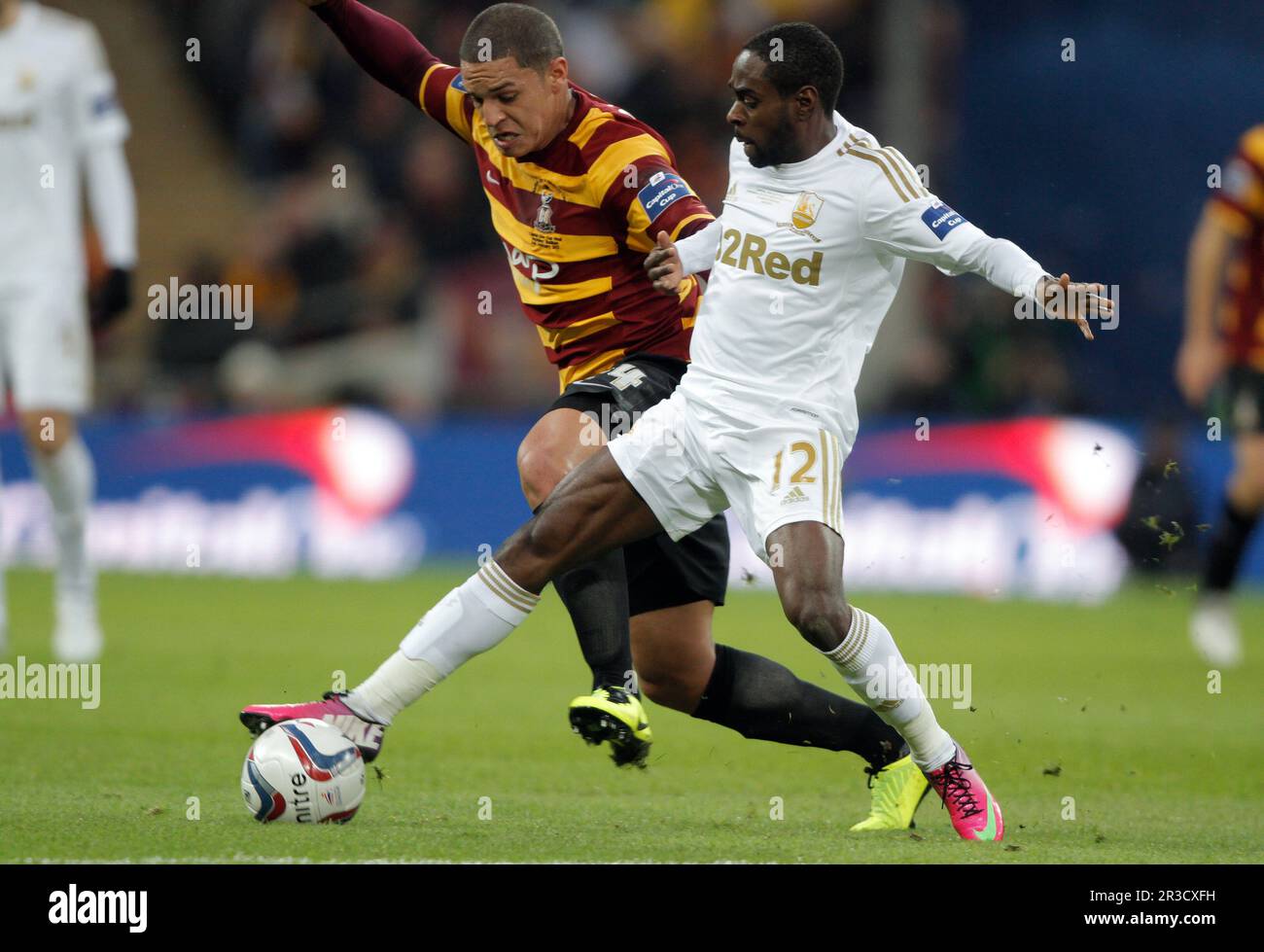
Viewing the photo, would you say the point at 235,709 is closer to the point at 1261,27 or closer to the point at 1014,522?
the point at 1014,522

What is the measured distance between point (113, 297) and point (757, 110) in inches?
197

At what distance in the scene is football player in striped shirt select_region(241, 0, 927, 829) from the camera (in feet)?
17.5

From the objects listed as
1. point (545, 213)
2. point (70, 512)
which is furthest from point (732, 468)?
point (70, 512)

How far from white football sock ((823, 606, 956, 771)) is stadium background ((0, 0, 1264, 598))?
8.54m

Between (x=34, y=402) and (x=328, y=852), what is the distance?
4.91m

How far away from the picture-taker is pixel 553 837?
4.75 metres

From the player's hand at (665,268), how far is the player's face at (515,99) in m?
0.79

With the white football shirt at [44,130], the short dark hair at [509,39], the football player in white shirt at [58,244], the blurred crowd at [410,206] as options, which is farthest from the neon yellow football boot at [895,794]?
the blurred crowd at [410,206]

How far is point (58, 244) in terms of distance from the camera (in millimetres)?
9117

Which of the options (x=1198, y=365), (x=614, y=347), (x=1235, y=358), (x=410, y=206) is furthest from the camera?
(x=410, y=206)

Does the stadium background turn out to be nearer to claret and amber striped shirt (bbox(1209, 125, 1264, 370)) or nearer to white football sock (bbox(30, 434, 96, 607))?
claret and amber striped shirt (bbox(1209, 125, 1264, 370))

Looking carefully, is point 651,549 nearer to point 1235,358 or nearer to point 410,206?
point 1235,358

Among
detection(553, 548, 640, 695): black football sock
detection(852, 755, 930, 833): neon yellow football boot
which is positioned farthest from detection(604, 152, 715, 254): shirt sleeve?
detection(852, 755, 930, 833): neon yellow football boot

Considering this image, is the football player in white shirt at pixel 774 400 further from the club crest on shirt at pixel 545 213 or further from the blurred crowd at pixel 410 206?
the blurred crowd at pixel 410 206
